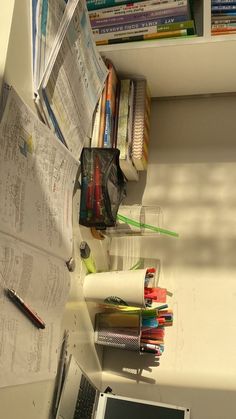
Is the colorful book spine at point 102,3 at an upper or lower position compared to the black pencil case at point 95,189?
upper

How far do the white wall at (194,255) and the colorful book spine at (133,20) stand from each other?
0.34 m

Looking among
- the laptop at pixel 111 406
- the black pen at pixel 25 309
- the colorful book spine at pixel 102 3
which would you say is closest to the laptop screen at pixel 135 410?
the laptop at pixel 111 406

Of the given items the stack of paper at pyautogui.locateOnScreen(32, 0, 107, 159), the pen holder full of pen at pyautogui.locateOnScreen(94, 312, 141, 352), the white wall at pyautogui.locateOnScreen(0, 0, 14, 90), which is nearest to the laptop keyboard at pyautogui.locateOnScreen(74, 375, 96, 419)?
the pen holder full of pen at pyautogui.locateOnScreen(94, 312, 141, 352)

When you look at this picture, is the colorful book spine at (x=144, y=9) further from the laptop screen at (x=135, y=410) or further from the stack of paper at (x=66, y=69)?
the laptop screen at (x=135, y=410)

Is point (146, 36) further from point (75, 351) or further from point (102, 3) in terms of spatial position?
point (75, 351)

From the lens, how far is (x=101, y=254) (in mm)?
1303

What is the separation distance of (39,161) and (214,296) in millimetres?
745

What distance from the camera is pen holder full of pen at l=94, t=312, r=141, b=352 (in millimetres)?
1189

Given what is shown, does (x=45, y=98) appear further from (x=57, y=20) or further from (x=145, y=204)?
(x=145, y=204)

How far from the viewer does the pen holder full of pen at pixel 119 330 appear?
1.19 m

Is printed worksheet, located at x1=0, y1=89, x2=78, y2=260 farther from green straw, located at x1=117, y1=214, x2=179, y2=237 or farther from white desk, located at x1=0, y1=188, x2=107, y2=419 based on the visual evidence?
green straw, located at x1=117, y1=214, x2=179, y2=237

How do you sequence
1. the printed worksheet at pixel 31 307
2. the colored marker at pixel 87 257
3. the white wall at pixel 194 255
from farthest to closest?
the white wall at pixel 194 255, the colored marker at pixel 87 257, the printed worksheet at pixel 31 307

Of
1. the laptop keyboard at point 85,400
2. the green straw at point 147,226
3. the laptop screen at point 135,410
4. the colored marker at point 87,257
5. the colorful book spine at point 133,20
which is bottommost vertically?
the laptop screen at point 135,410

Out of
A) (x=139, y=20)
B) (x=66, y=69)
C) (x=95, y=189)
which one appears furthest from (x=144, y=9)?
(x=95, y=189)
